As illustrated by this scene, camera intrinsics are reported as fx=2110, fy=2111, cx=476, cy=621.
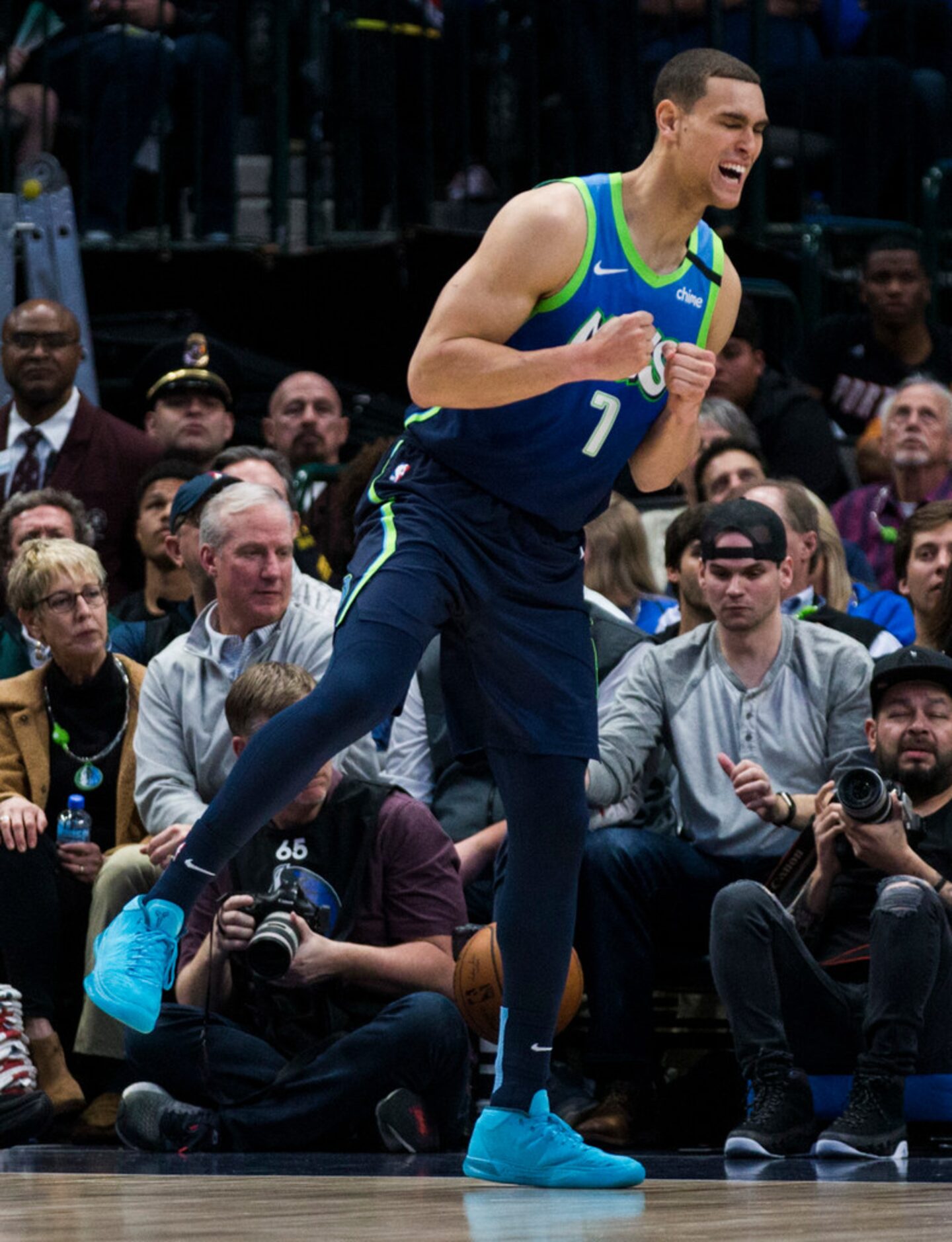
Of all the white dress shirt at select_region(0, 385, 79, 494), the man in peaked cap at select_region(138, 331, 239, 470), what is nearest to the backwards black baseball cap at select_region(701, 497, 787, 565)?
the man in peaked cap at select_region(138, 331, 239, 470)

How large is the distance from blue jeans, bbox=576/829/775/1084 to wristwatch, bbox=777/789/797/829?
8.0 inches

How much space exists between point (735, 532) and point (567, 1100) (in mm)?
1566

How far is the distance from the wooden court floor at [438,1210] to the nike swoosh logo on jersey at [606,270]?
1.60 meters

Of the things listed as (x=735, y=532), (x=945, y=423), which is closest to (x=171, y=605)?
(x=735, y=532)

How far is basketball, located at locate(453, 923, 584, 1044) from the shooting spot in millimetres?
4965

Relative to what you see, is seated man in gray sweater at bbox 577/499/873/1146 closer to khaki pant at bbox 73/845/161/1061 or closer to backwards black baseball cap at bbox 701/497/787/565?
backwards black baseball cap at bbox 701/497/787/565

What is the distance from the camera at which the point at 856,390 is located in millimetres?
8781

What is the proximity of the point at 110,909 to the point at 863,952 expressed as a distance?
1.97 m

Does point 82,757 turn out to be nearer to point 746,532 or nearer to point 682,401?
point 746,532

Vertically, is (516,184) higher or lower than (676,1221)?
higher

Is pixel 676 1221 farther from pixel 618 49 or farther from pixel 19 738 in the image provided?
pixel 618 49

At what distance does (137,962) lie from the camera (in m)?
3.49

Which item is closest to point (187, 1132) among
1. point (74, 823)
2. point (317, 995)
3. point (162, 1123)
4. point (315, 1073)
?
point (162, 1123)

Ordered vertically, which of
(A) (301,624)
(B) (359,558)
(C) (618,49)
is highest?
(C) (618,49)
